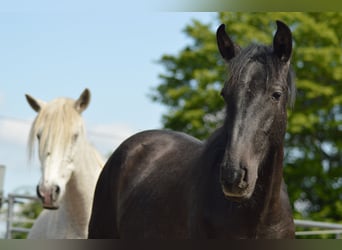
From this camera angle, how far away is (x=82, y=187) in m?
5.34

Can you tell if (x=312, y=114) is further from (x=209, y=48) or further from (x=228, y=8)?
(x=228, y=8)

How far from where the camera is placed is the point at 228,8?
14.9ft

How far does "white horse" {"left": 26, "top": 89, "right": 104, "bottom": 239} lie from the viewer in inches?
202

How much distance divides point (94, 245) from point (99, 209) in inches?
99.3

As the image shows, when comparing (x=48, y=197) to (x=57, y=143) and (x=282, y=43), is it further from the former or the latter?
(x=282, y=43)

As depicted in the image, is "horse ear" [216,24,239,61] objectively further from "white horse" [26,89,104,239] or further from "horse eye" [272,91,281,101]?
"white horse" [26,89,104,239]

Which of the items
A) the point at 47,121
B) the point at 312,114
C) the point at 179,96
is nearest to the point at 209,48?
the point at 179,96

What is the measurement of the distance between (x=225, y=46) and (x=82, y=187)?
2.51 m

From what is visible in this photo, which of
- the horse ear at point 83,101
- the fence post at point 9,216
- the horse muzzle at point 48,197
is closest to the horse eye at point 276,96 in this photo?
the horse muzzle at point 48,197

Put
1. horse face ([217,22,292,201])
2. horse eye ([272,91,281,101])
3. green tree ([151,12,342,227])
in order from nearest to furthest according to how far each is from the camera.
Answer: horse face ([217,22,292,201]), horse eye ([272,91,281,101]), green tree ([151,12,342,227])

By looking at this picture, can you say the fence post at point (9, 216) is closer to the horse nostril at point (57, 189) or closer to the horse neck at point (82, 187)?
the horse neck at point (82, 187)

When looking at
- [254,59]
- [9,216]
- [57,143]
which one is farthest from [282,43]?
[9,216]

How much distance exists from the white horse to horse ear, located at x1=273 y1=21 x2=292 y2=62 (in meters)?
2.52

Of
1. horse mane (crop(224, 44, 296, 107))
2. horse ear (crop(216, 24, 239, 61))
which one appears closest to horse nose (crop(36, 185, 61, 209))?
horse ear (crop(216, 24, 239, 61))
